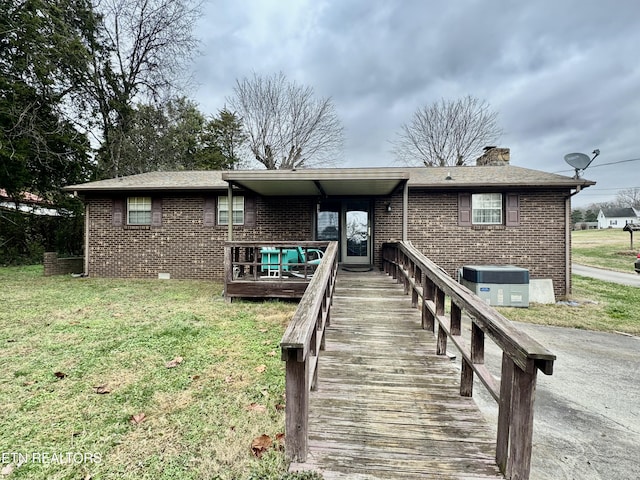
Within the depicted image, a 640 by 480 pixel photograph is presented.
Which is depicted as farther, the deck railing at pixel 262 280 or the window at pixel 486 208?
the window at pixel 486 208

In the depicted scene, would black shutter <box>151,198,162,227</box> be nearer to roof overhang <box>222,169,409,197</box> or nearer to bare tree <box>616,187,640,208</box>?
roof overhang <box>222,169,409,197</box>

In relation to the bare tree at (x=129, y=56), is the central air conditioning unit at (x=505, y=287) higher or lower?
lower

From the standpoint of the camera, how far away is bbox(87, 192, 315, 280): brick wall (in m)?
9.47

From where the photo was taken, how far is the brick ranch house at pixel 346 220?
28.6 ft

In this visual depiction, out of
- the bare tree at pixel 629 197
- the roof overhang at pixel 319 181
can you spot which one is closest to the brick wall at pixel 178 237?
the roof overhang at pixel 319 181

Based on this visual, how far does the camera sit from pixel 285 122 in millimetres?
21625

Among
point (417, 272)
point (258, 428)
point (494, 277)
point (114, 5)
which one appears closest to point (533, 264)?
point (494, 277)

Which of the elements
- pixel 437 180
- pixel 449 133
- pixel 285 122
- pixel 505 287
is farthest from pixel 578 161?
pixel 285 122

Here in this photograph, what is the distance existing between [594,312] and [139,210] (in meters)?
13.0

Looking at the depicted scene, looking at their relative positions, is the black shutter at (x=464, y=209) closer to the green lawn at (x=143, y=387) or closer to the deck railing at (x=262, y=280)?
the green lawn at (x=143, y=387)

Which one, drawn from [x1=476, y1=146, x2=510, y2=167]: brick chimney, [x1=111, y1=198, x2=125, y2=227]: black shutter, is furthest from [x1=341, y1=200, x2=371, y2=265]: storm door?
[x1=111, y1=198, x2=125, y2=227]: black shutter

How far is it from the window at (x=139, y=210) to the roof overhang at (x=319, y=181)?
162 inches

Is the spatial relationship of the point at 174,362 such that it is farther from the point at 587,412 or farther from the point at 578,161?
the point at 578,161

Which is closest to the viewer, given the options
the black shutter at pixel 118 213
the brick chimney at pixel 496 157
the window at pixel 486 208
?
the window at pixel 486 208
